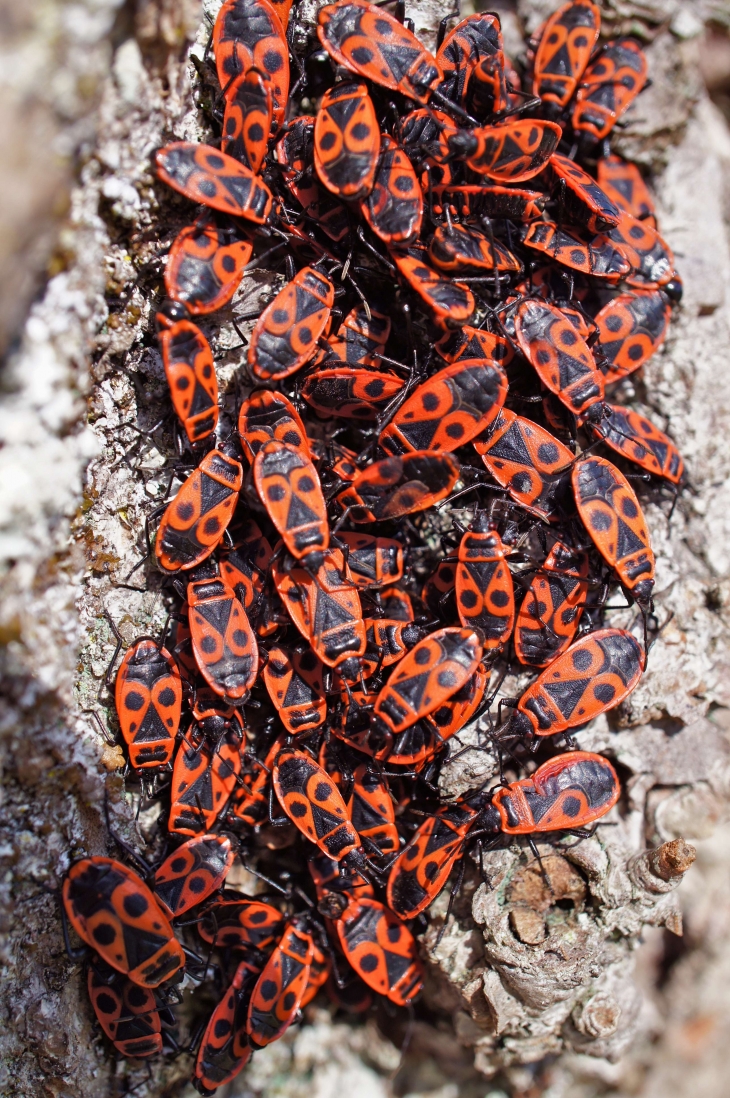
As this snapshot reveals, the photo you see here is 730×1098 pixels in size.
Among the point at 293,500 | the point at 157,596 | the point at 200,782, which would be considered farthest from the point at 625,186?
the point at 200,782

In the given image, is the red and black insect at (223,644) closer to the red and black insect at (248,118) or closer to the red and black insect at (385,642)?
the red and black insect at (385,642)

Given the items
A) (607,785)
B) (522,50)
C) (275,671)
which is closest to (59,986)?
(275,671)

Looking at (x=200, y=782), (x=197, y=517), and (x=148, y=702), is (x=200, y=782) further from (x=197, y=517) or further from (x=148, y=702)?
(x=197, y=517)

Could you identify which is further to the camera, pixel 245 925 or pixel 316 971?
pixel 316 971

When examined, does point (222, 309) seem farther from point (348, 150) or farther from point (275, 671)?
point (275, 671)

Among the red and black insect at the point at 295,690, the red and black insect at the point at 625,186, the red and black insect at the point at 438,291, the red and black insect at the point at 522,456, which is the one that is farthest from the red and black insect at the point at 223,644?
the red and black insect at the point at 625,186

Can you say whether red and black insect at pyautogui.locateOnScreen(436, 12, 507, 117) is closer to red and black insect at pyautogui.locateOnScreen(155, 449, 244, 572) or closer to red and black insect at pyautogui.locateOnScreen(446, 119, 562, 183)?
red and black insect at pyautogui.locateOnScreen(446, 119, 562, 183)
